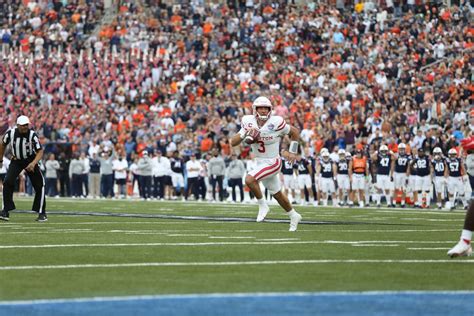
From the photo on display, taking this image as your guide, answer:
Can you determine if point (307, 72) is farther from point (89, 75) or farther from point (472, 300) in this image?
point (472, 300)

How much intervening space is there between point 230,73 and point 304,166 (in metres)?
7.96

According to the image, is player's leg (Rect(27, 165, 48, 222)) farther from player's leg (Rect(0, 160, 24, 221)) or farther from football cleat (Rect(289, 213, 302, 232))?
football cleat (Rect(289, 213, 302, 232))

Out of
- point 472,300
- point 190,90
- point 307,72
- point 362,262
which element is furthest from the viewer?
point 190,90

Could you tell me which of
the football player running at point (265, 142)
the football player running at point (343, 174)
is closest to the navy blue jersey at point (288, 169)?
the football player running at point (343, 174)

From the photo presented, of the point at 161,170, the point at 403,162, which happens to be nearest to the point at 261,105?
the point at 403,162

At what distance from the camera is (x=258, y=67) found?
131ft

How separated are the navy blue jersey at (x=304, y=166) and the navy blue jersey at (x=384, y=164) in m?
2.15

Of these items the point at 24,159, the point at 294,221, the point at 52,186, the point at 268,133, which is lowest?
the point at 52,186

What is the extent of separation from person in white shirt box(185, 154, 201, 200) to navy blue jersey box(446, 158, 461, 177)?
8567 mm

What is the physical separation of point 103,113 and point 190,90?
3.42 meters

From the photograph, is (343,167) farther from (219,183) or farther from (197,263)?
(197,263)

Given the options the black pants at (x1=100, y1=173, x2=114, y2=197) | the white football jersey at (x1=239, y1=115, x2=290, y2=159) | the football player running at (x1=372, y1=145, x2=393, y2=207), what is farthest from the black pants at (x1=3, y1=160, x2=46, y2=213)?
the black pants at (x1=100, y1=173, x2=114, y2=197)

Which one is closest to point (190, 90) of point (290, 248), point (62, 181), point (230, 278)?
point (62, 181)

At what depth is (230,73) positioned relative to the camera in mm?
40219
